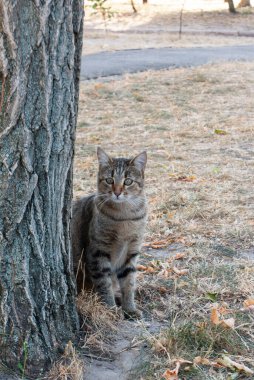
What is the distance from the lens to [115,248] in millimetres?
4422

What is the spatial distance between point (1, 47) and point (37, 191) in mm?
712

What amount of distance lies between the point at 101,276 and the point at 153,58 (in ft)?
43.7

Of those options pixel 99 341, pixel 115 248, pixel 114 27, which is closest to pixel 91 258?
pixel 115 248

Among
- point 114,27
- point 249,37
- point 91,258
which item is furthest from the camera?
point 114,27

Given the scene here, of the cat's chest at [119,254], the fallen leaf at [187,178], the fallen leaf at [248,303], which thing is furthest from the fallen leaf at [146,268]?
the fallen leaf at [187,178]

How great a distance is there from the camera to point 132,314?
4348 mm

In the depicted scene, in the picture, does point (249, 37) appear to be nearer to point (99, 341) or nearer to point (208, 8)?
point (208, 8)

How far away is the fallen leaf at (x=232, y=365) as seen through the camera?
11.5 feet

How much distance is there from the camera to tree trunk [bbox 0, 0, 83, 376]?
10.2ft

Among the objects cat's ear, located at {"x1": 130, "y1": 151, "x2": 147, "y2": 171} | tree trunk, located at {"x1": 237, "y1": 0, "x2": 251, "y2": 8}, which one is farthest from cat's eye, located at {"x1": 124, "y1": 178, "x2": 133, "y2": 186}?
tree trunk, located at {"x1": 237, "y1": 0, "x2": 251, "y2": 8}

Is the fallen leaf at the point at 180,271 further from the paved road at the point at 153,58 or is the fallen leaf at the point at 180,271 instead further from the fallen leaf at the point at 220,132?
the paved road at the point at 153,58

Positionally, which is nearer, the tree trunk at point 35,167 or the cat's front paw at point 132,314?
the tree trunk at point 35,167

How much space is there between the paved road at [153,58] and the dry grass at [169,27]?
148cm

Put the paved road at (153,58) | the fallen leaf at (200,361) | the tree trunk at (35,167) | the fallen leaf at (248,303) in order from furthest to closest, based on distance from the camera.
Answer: the paved road at (153,58)
the fallen leaf at (248,303)
the fallen leaf at (200,361)
the tree trunk at (35,167)
